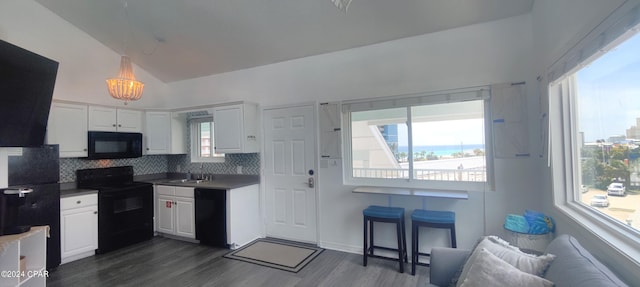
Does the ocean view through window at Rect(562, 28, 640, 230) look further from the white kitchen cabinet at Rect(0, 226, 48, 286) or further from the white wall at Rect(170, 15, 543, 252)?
the white kitchen cabinet at Rect(0, 226, 48, 286)

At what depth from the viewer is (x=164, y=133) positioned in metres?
4.56

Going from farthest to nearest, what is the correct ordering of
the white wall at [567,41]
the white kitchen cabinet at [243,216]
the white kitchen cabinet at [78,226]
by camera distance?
1. the white kitchen cabinet at [243,216]
2. the white kitchen cabinet at [78,226]
3. the white wall at [567,41]

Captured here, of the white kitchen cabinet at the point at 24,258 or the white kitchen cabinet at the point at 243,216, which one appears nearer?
the white kitchen cabinet at the point at 24,258

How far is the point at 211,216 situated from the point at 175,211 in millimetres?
725

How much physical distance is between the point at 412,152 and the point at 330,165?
106cm

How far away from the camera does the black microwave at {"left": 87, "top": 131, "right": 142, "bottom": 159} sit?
148 inches

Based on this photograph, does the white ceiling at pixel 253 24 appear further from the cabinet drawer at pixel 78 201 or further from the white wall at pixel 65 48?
the cabinet drawer at pixel 78 201

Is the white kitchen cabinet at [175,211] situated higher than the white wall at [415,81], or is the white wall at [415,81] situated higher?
the white wall at [415,81]

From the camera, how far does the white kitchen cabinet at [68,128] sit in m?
3.36

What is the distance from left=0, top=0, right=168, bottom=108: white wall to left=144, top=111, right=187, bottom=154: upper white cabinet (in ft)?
1.54

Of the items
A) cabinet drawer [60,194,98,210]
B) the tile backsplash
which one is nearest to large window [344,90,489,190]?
the tile backsplash

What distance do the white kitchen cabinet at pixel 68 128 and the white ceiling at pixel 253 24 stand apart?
1187 millimetres

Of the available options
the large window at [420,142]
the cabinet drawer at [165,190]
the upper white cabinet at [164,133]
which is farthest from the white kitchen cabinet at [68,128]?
the large window at [420,142]

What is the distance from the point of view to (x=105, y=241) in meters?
3.51
